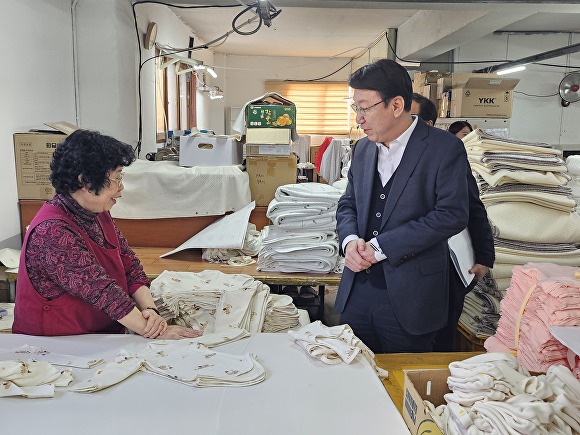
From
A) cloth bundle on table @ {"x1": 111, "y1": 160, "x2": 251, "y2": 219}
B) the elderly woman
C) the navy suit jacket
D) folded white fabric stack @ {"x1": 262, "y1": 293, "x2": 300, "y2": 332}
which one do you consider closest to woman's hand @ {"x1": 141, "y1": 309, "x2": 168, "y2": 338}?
the elderly woman

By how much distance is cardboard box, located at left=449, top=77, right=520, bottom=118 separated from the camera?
5.15 meters

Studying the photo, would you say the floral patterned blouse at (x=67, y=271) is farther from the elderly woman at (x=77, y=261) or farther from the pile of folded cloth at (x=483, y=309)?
the pile of folded cloth at (x=483, y=309)

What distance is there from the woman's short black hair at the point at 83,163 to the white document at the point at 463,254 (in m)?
1.25

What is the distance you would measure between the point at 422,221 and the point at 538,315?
43 cm

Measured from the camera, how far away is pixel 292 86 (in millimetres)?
10859

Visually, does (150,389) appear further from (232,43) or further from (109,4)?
(232,43)

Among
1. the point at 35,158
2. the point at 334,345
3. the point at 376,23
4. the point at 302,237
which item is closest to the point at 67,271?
the point at 334,345

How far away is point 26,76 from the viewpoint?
2.81 metres

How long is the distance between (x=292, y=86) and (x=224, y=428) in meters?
10.4

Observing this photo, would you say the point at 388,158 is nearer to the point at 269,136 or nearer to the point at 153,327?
the point at 153,327

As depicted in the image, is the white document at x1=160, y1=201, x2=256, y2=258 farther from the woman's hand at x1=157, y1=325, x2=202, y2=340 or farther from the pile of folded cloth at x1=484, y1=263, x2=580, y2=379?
the pile of folded cloth at x1=484, y1=263, x2=580, y2=379

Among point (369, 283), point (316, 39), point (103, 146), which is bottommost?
point (369, 283)

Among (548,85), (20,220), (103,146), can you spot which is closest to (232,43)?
(548,85)

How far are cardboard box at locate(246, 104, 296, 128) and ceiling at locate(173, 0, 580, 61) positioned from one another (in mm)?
917
